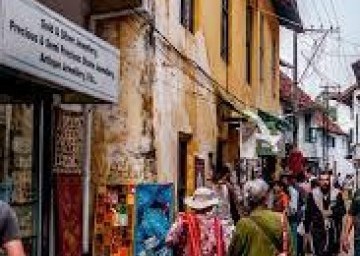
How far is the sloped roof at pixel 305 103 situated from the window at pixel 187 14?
2411 centimetres

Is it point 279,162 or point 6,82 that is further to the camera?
point 279,162

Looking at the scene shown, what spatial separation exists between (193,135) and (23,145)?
617 cm

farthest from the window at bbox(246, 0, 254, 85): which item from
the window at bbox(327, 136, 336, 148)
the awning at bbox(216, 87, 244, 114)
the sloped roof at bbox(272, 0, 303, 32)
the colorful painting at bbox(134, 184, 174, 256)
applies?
the window at bbox(327, 136, 336, 148)

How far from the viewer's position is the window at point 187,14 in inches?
613

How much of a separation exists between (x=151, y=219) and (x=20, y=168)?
203 cm

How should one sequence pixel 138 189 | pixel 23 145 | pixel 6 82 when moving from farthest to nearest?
pixel 138 189
pixel 23 145
pixel 6 82

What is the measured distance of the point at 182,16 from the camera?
15539mm

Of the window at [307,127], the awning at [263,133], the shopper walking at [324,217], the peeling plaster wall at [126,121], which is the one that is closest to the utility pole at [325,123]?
the window at [307,127]

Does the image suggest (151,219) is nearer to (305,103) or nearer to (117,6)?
(117,6)

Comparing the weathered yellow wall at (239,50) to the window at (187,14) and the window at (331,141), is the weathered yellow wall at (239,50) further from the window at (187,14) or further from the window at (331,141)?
the window at (331,141)

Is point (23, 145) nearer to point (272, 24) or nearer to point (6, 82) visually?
point (6, 82)

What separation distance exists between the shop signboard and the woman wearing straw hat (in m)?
1.47

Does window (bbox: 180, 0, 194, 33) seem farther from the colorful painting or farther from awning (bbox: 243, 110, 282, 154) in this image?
the colorful painting

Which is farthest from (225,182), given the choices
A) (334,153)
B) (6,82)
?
(334,153)
